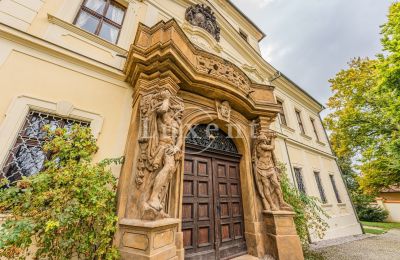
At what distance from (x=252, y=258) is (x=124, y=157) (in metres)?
3.94

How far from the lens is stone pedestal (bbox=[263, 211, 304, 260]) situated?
14.2 ft

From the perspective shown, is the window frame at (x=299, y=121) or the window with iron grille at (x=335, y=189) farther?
the window frame at (x=299, y=121)

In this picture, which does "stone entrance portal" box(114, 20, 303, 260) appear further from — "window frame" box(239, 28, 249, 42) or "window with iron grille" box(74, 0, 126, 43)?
"window frame" box(239, 28, 249, 42)

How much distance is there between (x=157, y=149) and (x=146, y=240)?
1.39 m

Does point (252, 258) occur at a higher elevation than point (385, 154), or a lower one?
lower

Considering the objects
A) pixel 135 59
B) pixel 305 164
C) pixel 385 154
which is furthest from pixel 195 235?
pixel 385 154

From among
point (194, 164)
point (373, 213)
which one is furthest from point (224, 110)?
point (373, 213)

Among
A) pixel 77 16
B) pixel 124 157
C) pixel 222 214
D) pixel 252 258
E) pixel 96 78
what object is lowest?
pixel 252 258

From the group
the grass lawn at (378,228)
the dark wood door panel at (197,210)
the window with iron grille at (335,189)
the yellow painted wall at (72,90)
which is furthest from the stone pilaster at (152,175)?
the grass lawn at (378,228)

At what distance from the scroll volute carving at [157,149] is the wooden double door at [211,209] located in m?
1.21

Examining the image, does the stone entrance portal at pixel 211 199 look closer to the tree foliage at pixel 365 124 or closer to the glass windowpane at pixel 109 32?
the glass windowpane at pixel 109 32

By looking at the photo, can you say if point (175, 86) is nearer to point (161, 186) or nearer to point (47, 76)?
point (161, 186)

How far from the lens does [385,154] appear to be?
430 inches

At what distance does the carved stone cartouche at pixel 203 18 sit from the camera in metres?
7.05
